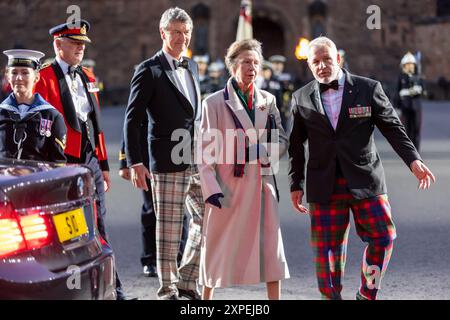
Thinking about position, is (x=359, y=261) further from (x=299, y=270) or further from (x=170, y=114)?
(x=170, y=114)

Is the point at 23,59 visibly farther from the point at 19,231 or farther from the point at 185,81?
the point at 19,231

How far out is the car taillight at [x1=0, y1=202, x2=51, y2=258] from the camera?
3639 millimetres

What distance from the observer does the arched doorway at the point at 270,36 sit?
4247 centimetres

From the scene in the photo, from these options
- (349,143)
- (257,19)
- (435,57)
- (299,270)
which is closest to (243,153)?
(349,143)

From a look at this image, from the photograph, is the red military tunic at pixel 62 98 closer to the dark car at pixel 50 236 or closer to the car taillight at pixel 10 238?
the dark car at pixel 50 236

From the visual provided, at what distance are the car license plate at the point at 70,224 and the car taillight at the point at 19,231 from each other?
12 centimetres

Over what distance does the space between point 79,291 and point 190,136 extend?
199cm

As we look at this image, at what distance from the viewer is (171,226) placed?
5.74 metres

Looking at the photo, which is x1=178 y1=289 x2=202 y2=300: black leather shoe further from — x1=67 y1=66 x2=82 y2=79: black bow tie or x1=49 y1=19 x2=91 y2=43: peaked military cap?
x1=49 y1=19 x2=91 y2=43: peaked military cap

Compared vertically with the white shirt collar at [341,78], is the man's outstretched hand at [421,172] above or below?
below

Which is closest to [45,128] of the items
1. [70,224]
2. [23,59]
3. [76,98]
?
[23,59]

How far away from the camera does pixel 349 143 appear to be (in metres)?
5.15

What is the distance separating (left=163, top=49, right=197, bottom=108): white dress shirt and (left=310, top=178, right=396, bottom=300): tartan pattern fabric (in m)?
1.07

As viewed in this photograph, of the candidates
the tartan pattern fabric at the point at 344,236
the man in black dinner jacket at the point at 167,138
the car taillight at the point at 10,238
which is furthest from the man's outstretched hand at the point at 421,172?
the car taillight at the point at 10,238
